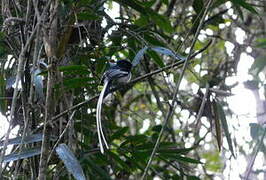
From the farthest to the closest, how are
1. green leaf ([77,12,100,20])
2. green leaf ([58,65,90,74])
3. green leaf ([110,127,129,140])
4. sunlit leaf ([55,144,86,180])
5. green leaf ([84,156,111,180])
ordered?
green leaf ([110,127,129,140])
green leaf ([84,156,111,180])
green leaf ([77,12,100,20])
green leaf ([58,65,90,74])
sunlit leaf ([55,144,86,180])

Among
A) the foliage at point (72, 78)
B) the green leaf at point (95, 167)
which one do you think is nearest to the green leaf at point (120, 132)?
the foliage at point (72, 78)

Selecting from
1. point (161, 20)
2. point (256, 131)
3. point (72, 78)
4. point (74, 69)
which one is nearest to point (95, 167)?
point (72, 78)

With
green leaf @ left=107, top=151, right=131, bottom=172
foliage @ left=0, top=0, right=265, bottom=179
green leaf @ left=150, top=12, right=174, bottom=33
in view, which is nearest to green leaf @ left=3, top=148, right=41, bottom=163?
foliage @ left=0, top=0, right=265, bottom=179

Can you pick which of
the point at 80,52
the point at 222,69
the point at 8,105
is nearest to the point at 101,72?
the point at 80,52

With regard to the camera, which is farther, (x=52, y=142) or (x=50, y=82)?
(x=52, y=142)

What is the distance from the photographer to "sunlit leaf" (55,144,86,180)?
4.62 ft

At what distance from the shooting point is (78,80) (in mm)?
1734

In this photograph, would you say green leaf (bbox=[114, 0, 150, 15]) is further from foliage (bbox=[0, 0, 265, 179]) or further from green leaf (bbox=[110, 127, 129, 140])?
green leaf (bbox=[110, 127, 129, 140])

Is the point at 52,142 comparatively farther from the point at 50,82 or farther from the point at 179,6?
the point at 179,6

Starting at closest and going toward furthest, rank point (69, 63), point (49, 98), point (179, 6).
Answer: point (49, 98) < point (69, 63) < point (179, 6)

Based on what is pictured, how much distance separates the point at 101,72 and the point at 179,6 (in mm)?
1511

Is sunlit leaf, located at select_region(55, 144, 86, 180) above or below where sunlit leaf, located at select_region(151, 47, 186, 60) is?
below

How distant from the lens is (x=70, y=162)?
4.73 ft

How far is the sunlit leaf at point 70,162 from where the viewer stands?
141 centimetres
